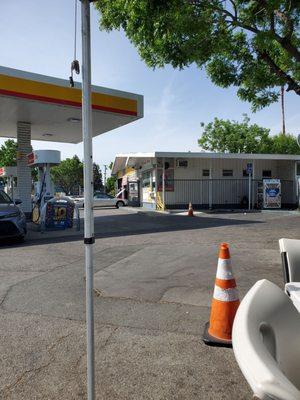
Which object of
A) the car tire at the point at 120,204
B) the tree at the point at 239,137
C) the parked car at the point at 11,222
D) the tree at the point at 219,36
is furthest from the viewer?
the tree at the point at 239,137

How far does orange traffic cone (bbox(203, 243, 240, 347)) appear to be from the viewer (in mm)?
3971

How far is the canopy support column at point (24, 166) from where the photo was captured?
710 inches

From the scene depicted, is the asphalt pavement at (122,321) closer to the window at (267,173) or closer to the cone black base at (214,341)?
the cone black base at (214,341)

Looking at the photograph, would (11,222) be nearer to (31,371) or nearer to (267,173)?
(31,371)

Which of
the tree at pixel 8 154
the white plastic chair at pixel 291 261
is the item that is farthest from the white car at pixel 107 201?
the white plastic chair at pixel 291 261

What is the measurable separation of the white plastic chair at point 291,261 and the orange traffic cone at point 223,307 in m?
0.65

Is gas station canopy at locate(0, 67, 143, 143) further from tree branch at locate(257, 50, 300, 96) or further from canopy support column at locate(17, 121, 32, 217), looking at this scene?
tree branch at locate(257, 50, 300, 96)

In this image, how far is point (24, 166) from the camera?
18.1 m

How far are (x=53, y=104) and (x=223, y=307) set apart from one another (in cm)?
1260

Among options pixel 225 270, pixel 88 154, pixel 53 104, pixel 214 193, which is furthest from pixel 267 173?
pixel 88 154

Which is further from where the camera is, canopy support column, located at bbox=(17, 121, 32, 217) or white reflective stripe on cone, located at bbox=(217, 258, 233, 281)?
canopy support column, located at bbox=(17, 121, 32, 217)

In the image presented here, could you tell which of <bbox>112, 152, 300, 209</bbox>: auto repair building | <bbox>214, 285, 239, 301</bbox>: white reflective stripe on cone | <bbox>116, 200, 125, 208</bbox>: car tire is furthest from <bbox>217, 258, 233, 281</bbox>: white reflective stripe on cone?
<bbox>116, 200, 125, 208</bbox>: car tire

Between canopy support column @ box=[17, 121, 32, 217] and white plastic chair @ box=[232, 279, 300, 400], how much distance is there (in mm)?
17255

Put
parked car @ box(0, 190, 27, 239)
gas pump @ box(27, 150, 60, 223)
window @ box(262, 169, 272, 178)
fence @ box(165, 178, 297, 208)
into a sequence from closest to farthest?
parked car @ box(0, 190, 27, 239), gas pump @ box(27, 150, 60, 223), fence @ box(165, 178, 297, 208), window @ box(262, 169, 272, 178)
